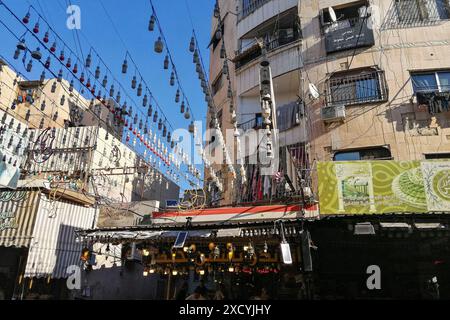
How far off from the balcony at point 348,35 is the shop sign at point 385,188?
6.90 m

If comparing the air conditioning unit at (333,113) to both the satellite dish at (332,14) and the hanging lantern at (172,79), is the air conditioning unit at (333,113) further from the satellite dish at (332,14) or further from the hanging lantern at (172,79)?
the hanging lantern at (172,79)

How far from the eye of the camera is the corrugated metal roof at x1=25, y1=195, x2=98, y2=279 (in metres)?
15.1

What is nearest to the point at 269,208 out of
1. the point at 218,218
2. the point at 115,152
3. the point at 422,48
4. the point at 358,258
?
the point at 218,218

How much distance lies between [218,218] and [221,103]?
10.4 meters

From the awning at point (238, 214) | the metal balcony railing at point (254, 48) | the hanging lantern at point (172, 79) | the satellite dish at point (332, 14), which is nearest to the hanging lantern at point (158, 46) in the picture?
the hanging lantern at point (172, 79)

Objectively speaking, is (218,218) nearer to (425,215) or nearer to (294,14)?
(425,215)

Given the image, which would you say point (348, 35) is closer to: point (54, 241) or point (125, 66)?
point (125, 66)

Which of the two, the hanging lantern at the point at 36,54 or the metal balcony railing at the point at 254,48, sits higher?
the metal balcony railing at the point at 254,48

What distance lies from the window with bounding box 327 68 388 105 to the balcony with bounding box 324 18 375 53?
1.29 metres

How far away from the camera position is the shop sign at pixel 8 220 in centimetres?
1568

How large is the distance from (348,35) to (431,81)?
4.28 metres

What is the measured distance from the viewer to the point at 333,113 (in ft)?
48.0

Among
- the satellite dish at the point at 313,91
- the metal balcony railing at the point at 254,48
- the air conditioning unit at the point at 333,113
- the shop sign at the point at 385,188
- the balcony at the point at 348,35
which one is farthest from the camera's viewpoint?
the metal balcony railing at the point at 254,48

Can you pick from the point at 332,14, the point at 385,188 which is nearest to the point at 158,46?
the point at 385,188
